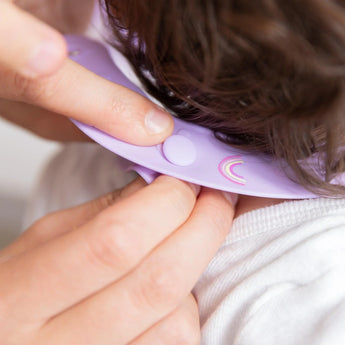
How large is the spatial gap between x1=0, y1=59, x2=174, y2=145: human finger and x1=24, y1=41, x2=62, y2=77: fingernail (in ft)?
0.18

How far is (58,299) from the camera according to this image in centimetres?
48

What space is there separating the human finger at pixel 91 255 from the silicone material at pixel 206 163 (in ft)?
0.11

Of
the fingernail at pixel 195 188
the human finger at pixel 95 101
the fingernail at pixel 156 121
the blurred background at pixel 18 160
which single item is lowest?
the blurred background at pixel 18 160

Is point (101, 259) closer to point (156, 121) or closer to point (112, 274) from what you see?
point (112, 274)

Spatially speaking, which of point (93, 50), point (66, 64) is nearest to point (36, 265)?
point (66, 64)

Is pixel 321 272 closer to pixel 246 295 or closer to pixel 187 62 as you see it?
pixel 246 295

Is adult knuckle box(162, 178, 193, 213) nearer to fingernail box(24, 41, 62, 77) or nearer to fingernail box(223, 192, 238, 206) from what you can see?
fingernail box(223, 192, 238, 206)

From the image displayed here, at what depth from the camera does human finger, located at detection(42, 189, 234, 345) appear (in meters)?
0.48

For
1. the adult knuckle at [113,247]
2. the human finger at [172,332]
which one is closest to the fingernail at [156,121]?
the adult knuckle at [113,247]

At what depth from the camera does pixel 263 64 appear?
1.28 ft

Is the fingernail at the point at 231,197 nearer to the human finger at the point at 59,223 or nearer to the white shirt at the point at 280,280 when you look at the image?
the white shirt at the point at 280,280

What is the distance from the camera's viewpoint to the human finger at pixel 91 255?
464 millimetres

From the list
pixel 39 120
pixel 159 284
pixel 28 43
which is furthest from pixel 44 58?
pixel 39 120

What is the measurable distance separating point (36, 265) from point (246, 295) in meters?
0.23
